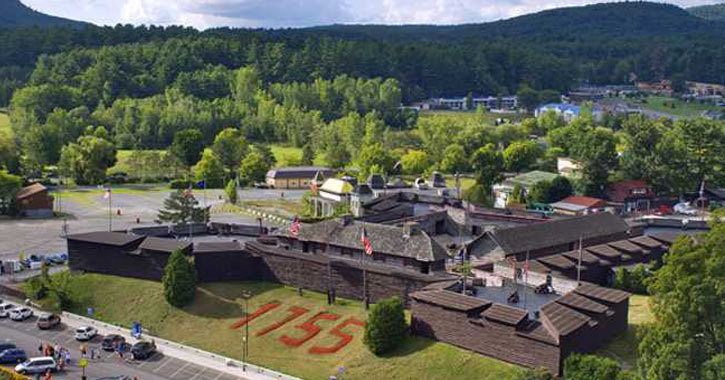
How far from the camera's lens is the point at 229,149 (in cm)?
11981

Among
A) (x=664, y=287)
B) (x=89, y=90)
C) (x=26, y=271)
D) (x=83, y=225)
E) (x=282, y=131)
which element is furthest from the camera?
(x=89, y=90)

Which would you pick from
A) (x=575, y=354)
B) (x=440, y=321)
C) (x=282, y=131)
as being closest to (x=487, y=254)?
(x=440, y=321)

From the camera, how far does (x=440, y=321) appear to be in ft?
140

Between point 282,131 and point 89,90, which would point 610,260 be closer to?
point 282,131

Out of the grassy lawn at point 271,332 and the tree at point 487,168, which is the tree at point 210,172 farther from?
the grassy lawn at point 271,332

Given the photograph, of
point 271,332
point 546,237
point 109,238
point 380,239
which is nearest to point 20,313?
point 109,238

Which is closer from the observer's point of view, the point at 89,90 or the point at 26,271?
the point at 26,271

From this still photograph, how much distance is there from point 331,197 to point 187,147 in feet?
138

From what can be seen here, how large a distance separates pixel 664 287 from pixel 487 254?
22.4m

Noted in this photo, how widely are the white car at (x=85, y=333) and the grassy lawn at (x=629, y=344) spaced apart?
30202 millimetres

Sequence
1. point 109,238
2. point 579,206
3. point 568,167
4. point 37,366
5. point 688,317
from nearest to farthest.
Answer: point 688,317 → point 37,366 → point 109,238 → point 579,206 → point 568,167

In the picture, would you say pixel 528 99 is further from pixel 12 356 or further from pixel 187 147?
pixel 12 356

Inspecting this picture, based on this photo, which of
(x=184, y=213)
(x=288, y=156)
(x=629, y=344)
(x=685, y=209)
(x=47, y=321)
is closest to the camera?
(x=629, y=344)

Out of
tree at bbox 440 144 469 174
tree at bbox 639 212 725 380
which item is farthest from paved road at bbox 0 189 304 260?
tree at bbox 639 212 725 380
